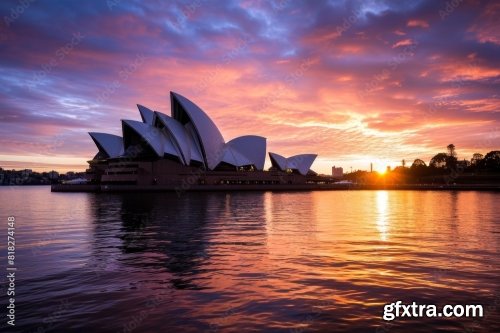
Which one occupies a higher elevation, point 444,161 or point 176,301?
point 444,161

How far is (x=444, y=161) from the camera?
198 metres

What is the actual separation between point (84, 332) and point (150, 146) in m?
83.0

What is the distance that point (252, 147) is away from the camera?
115m

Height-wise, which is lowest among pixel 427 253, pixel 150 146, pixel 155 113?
pixel 427 253

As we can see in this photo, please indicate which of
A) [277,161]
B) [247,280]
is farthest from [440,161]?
[247,280]

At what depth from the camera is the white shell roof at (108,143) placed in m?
102

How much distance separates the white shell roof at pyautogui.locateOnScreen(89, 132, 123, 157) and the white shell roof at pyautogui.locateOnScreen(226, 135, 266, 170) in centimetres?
2950

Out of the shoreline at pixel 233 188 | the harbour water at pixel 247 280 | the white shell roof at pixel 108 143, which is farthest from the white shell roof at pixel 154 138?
the harbour water at pixel 247 280

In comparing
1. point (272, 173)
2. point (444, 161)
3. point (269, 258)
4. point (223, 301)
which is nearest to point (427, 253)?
point (269, 258)

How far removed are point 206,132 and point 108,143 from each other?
93.8ft

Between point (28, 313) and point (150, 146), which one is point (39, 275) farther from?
point (150, 146)

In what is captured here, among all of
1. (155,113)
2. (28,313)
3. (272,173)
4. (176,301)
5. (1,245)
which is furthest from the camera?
(272,173)

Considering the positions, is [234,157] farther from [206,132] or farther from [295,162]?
[295,162]

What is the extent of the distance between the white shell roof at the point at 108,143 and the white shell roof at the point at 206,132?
21.9 m
